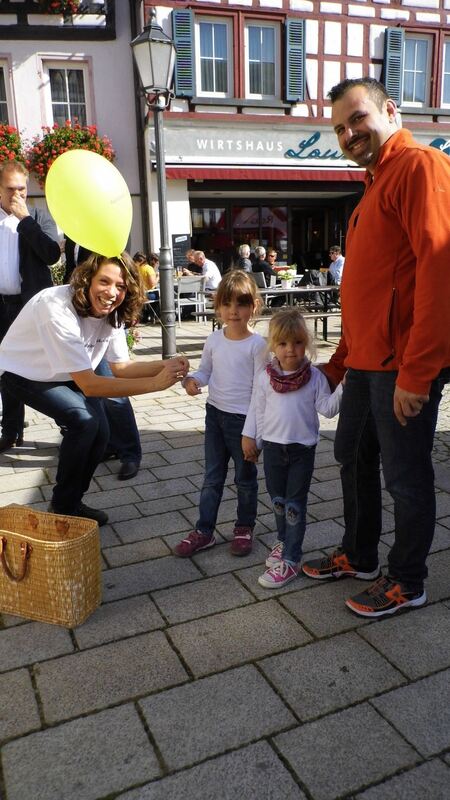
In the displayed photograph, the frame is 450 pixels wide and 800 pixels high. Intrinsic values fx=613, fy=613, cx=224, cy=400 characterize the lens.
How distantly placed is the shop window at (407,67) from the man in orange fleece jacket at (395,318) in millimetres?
14097

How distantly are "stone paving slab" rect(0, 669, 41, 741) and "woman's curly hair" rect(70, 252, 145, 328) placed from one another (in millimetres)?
1565

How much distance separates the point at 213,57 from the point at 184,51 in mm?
861

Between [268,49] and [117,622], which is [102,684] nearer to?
[117,622]

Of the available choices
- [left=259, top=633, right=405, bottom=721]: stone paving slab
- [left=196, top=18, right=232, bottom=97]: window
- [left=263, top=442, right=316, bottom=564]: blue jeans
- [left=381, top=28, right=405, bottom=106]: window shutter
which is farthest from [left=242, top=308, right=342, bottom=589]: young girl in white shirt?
[left=381, top=28, right=405, bottom=106]: window shutter

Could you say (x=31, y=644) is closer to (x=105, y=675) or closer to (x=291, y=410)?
(x=105, y=675)

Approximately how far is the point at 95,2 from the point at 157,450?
12.3m

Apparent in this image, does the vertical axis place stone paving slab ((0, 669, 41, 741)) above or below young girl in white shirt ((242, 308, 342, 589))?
below

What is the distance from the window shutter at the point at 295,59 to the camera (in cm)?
1366

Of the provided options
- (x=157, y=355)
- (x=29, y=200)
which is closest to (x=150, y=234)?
(x=29, y=200)

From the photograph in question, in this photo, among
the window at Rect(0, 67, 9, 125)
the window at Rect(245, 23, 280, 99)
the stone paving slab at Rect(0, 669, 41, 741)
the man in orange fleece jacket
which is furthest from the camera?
the window at Rect(245, 23, 280, 99)

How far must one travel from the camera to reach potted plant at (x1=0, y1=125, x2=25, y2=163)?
1251 cm

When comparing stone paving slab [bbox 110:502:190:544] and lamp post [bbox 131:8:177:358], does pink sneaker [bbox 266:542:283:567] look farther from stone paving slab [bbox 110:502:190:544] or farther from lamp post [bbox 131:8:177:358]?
lamp post [bbox 131:8:177:358]

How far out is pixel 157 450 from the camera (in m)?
4.56

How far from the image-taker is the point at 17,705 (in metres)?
1.97
